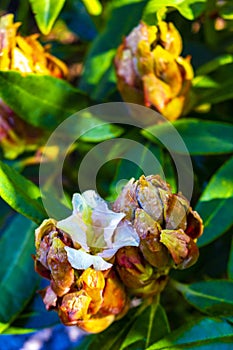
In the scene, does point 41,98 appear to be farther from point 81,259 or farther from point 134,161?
point 81,259

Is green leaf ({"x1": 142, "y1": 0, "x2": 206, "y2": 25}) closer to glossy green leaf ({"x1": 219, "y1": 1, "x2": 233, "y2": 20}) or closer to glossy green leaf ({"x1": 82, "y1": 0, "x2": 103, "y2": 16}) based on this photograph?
glossy green leaf ({"x1": 219, "y1": 1, "x2": 233, "y2": 20})

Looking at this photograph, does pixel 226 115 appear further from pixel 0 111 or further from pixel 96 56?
pixel 0 111

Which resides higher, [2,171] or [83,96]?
[2,171]

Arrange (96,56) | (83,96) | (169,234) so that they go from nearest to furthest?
1. (169,234)
2. (83,96)
3. (96,56)

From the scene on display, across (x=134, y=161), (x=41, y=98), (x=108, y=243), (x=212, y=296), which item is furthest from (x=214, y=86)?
(x=108, y=243)

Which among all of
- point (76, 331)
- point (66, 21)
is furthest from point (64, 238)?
point (66, 21)

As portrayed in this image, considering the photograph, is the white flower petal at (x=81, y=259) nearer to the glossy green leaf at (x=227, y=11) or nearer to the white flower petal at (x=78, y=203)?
the white flower petal at (x=78, y=203)

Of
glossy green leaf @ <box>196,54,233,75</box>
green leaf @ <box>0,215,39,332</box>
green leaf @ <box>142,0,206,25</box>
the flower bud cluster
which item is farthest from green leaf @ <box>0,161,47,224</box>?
glossy green leaf @ <box>196,54,233,75</box>

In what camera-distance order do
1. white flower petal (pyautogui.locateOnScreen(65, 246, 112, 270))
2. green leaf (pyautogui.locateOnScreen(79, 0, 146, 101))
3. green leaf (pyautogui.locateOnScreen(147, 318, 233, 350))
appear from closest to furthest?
1. white flower petal (pyautogui.locateOnScreen(65, 246, 112, 270))
2. green leaf (pyautogui.locateOnScreen(147, 318, 233, 350))
3. green leaf (pyautogui.locateOnScreen(79, 0, 146, 101))
